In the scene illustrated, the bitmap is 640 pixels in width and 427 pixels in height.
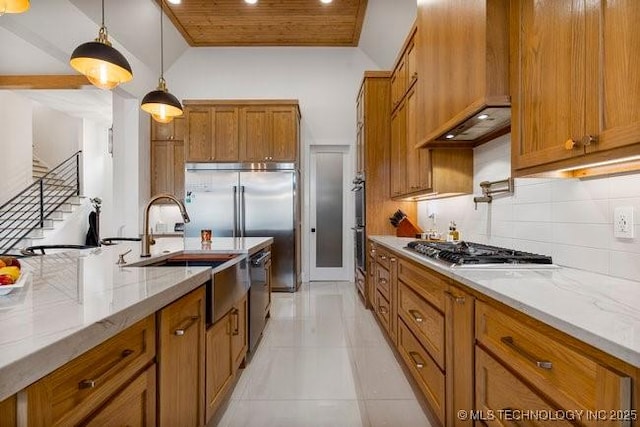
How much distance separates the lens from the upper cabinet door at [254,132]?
4.79 m

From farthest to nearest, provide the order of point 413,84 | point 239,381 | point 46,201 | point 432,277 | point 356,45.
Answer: point 46,201 → point 356,45 → point 413,84 → point 239,381 → point 432,277

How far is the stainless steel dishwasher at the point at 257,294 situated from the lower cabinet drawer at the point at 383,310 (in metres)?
1.10

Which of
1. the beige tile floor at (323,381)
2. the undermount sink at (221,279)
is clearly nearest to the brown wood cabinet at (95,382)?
the undermount sink at (221,279)

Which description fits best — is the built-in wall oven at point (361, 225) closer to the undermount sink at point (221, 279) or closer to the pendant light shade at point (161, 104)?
the undermount sink at point (221, 279)

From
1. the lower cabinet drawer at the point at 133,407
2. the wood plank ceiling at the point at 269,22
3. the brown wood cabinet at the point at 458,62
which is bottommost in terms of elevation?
the lower cabinet drawer at the point at 133,407

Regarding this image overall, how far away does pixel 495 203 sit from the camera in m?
2.27

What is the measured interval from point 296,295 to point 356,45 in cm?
397

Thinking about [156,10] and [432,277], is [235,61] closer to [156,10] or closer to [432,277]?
[156,10]

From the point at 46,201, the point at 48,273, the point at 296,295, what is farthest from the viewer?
the point at 46,201

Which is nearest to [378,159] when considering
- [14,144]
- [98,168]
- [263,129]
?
[263,129]

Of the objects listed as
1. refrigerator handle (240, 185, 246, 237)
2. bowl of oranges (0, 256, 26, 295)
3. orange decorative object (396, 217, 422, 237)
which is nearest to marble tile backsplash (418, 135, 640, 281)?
orange decorative object (396, 217, 422, 237)

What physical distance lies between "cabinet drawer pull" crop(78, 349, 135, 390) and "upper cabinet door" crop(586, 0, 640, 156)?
5.15 feet

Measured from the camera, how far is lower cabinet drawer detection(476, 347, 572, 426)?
92 cm

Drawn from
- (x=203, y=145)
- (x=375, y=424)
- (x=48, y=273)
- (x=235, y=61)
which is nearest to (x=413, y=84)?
(x=375, y=424)
